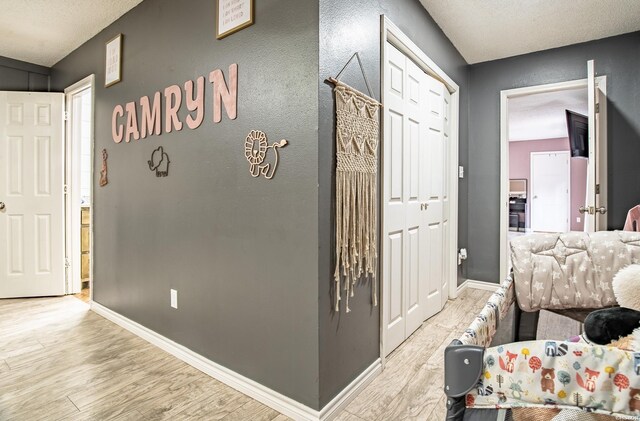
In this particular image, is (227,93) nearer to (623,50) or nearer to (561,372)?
(561,372)

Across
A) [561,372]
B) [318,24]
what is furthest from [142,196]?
[561,372]

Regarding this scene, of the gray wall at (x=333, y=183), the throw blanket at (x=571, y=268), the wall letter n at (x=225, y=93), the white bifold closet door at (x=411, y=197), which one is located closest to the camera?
the throw blanket at (x=571, y=268)

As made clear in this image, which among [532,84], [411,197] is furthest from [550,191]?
[411,197]

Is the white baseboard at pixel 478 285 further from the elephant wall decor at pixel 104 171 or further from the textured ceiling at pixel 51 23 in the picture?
the textured ceiling at pixel 51 23

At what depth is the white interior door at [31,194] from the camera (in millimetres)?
3395

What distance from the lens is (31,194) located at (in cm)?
346

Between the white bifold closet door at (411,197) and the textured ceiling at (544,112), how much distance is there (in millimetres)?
1923

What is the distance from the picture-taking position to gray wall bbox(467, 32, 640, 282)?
2.94 m

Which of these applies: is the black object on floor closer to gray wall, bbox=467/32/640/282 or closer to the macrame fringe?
the macrame fringe

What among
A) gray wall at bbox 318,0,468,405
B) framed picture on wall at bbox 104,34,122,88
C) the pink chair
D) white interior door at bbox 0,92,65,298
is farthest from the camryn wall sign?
the pink chair

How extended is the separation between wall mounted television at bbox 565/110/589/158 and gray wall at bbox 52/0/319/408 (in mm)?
3340

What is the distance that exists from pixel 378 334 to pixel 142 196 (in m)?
1.85

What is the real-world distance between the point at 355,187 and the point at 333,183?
0.51 ft

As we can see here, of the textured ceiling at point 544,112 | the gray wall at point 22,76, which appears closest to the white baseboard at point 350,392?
the textured ceiling at point 544,112
